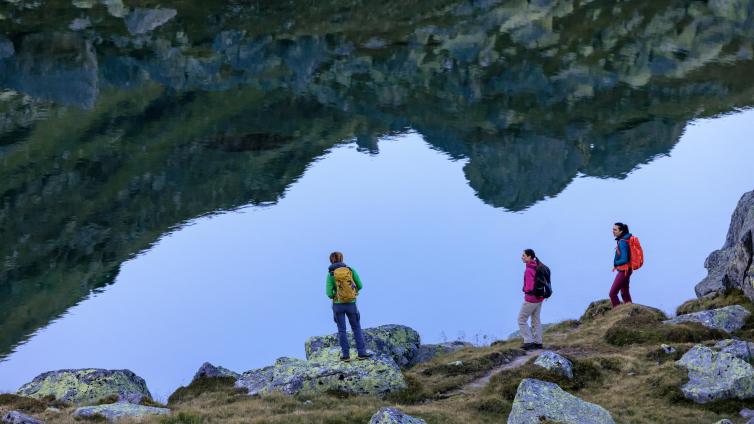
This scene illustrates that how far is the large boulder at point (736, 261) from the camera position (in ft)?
116

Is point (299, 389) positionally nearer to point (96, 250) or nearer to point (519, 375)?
point (519, 375)

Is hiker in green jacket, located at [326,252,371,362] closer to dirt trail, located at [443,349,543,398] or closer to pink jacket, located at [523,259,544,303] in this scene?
dirt trail, located at [443,349,543,398]

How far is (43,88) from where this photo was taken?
12938 cm

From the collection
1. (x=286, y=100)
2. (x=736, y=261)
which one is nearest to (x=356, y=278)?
(x=736, y=261)

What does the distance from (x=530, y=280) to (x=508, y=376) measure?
4082 millimetres

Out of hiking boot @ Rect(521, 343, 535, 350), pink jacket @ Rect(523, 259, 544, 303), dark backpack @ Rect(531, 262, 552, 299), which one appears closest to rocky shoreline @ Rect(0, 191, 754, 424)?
hiking boot @ Rect(521, 343, 535, 350)

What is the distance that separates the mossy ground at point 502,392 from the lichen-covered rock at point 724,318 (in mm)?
821

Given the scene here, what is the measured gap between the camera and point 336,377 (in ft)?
94.2

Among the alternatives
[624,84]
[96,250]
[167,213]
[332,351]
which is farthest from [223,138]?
[332,351]

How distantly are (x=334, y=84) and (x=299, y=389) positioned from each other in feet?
375

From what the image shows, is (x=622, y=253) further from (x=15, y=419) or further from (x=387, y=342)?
(x=15, y=419)

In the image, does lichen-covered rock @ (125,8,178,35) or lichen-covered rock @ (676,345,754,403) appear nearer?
lichen-covered rock @ (676,345,754,403)

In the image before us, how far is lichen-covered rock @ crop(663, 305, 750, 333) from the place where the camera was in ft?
111

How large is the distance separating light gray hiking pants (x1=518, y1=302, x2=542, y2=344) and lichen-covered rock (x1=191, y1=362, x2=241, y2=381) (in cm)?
971
